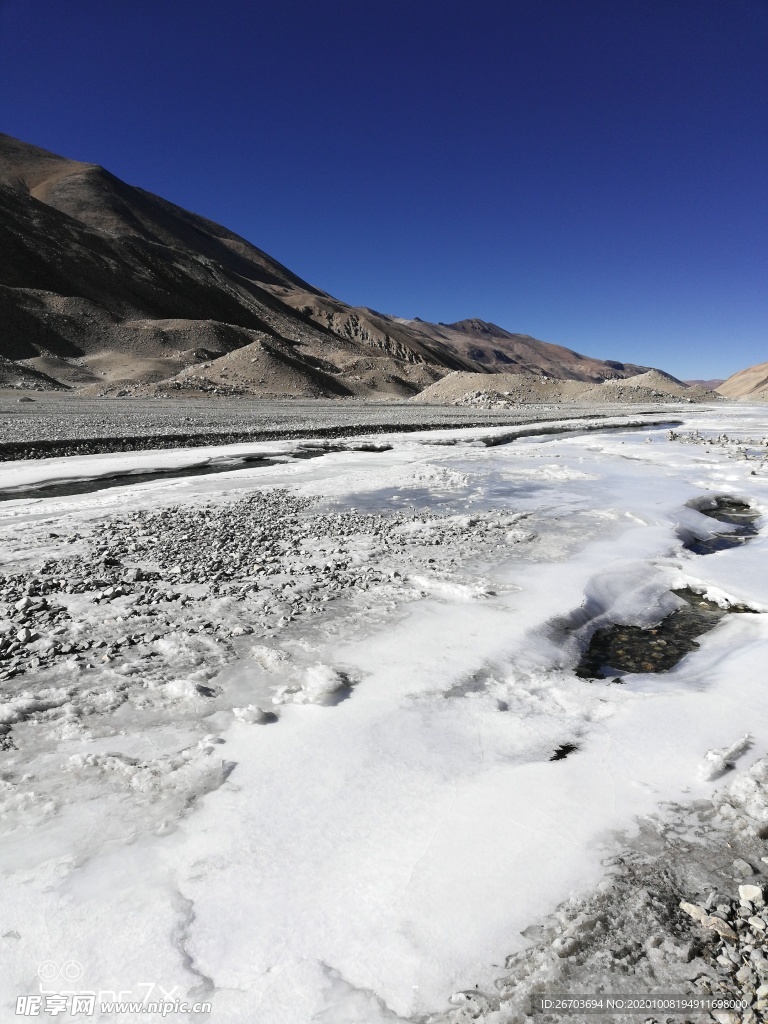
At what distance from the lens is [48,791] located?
7.76ft

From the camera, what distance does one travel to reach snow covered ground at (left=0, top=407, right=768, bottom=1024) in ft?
5.60

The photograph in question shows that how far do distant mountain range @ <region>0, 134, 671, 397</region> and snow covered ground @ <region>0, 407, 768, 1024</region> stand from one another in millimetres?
43220

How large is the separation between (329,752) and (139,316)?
81.5 metres

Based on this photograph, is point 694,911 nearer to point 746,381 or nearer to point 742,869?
point 742,869

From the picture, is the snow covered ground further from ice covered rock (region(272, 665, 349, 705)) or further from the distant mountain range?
the distant mountain range

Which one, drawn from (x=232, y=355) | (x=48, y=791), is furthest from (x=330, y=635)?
(x=232, y=355)

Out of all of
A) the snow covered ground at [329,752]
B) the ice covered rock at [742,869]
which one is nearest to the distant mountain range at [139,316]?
the snow covered ground at [329,752]

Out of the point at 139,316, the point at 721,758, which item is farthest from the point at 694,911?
the point at 139,316

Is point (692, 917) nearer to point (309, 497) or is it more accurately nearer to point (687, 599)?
point (687, 599)

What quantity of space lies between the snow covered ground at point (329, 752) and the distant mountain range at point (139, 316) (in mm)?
43220

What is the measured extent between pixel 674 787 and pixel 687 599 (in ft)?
9.04

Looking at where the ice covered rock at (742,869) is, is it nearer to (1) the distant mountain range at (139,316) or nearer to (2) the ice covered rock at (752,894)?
(2) the ice covered rock at (752,894)

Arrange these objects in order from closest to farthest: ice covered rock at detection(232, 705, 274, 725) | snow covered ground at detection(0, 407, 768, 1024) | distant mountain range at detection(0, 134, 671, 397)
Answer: snow covered ground at detection(0, 407, 768, 1024), ice covered rock at detection(232, 705, 274, 725), distant mountain range at detection(0, 134, 671, 397)

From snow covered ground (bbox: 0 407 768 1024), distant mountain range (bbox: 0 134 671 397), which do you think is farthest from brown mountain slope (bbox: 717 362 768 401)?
snow covered ground (bbox: 0 407 768 1024)
